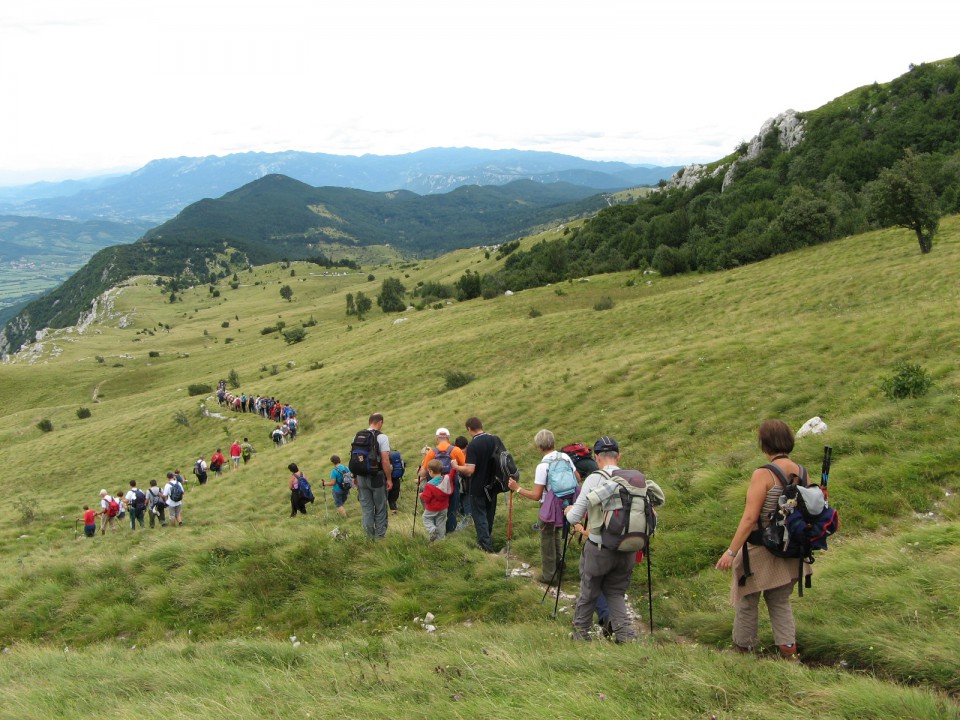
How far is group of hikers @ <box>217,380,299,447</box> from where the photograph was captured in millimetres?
31703

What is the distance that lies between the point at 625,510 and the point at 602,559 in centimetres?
72

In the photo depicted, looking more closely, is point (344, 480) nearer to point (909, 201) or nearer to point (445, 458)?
point (445, 458)

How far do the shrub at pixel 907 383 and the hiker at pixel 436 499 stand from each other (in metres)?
10.2

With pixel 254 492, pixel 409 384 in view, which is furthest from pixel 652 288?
pixel 254 492

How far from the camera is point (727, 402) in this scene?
1612cm

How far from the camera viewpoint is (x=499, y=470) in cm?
982

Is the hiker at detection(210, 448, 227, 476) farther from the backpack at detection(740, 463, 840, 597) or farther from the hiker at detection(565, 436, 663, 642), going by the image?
the backpack at detection(740, 463, 840, 597)

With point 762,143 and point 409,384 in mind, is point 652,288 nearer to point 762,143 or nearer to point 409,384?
point 409,384

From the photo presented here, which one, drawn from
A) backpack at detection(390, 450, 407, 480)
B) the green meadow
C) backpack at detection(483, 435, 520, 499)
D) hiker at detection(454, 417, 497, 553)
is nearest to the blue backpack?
backpack at detection(483, 435, 520, 499)

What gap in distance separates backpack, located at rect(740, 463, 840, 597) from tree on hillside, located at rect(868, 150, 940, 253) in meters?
31.3

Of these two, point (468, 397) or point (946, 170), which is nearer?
point (468, 397)

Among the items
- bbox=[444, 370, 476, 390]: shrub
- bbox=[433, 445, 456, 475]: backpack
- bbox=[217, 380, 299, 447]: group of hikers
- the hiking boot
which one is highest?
bbox=[433, 445, 456, 475]: backpack

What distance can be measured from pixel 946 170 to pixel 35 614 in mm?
64465

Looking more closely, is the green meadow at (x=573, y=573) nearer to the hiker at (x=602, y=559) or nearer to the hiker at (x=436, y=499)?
the hiker at (x=436, y=499)
